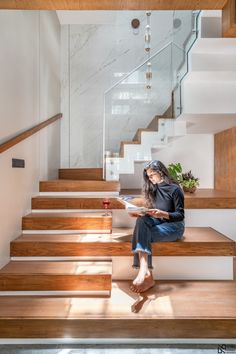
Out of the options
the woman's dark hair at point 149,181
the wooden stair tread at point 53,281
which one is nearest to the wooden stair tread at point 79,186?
the woman's dark hair at point 149,181

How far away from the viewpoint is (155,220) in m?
2.75

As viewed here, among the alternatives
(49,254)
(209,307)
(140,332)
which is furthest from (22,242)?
(209,307)

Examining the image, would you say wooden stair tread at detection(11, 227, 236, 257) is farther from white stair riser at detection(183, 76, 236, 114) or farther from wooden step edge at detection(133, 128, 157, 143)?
wooden step edge at detection(133, 128, 157, 143)

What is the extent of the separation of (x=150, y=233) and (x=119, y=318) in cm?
78

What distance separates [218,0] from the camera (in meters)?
2.03

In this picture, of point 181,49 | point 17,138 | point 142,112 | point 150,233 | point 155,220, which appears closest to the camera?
point 150,233

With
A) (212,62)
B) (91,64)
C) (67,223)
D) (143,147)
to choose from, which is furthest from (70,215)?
(91,64)

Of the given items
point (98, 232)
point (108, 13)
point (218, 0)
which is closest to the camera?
point (218, 0)

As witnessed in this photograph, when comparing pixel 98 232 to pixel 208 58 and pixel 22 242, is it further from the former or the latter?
pixel 208 58

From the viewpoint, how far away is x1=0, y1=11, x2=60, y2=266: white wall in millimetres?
2758

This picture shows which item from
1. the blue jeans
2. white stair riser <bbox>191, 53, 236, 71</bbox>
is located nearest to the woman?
the blue jeans

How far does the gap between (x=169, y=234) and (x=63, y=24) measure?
480 cm

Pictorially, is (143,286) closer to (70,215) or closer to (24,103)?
(70,215)

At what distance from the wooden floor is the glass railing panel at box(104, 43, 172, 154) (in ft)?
8.16
